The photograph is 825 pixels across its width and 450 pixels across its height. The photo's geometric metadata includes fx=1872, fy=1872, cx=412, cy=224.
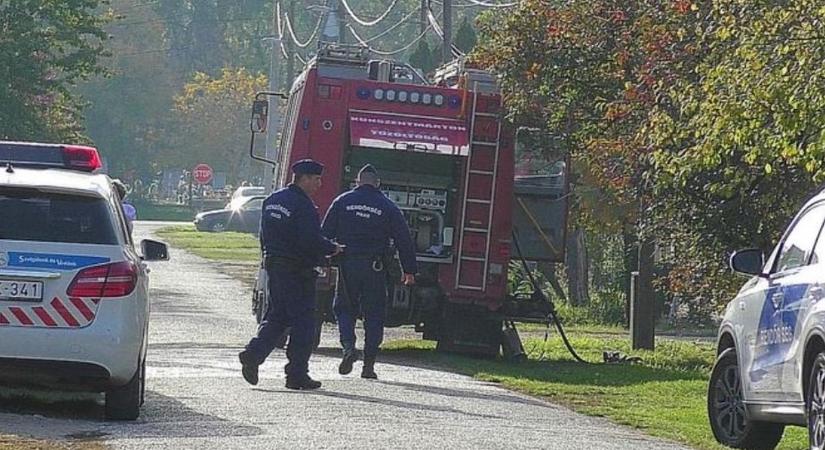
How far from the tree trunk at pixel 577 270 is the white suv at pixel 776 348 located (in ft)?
70.0

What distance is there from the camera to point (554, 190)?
20.6 m

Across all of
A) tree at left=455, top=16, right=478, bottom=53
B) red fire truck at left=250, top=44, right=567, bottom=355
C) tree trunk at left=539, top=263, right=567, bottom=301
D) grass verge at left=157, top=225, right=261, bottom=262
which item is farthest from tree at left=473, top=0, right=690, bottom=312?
grass verge at left=157, top=225, right=261, bottom=262

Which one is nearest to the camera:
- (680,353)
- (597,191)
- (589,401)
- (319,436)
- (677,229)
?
(319,436)

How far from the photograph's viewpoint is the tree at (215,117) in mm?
89375

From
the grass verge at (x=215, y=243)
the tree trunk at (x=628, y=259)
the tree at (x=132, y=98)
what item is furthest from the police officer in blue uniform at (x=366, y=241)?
the tree at (x=132, y=98)

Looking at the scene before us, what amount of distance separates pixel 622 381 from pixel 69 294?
758cm

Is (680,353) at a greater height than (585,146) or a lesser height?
lesser

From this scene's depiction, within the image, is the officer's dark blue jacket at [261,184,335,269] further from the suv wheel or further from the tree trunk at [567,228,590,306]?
the tree trunk at [567,228,590,306]

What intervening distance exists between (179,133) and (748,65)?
81.4 meters

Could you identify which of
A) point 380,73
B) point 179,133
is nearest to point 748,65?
point 380,73

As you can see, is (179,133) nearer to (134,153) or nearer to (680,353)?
(134,153)

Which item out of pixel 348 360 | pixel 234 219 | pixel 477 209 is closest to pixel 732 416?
pixel 348 360

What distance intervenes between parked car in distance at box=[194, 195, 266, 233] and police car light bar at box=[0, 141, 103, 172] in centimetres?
5286

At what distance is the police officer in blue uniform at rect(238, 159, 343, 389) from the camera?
47.3ft
